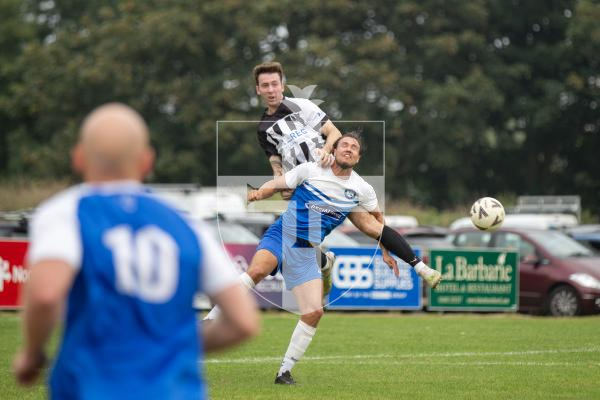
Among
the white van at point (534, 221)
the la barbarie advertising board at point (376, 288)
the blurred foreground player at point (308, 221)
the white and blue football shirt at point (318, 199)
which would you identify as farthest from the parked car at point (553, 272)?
the white and blue football shirt at point (318, 199)

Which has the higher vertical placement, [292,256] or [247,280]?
[292,256]

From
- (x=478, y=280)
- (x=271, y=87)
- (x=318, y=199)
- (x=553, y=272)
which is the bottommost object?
(x=478, y=280)

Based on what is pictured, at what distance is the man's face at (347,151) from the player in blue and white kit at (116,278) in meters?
6.18

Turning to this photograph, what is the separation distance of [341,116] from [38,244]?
4074 centimetres

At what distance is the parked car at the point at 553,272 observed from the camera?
69.2 ft

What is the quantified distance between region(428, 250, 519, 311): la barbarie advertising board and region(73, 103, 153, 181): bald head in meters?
18.0

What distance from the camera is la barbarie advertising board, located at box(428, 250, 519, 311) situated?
21.7m

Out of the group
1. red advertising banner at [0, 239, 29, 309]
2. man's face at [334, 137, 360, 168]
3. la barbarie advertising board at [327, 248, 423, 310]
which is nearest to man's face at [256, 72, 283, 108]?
man's face at [334, 137, 360, 168]

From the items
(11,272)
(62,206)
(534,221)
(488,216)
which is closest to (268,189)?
(488,216)

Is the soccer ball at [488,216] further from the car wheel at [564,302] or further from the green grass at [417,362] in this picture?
the car wheel at [564,302]

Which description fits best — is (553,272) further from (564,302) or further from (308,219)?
(308,219)

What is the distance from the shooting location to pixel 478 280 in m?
21.7

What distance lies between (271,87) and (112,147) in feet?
22.5

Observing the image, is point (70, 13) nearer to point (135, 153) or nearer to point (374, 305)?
point (374, 305)
